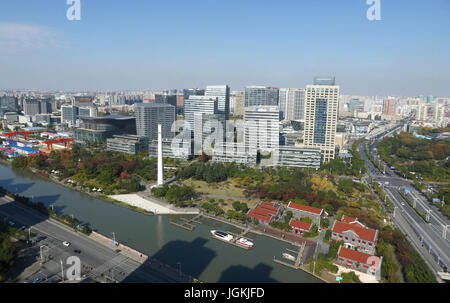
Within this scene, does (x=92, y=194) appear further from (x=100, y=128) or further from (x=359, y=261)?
(x=100, y=128)

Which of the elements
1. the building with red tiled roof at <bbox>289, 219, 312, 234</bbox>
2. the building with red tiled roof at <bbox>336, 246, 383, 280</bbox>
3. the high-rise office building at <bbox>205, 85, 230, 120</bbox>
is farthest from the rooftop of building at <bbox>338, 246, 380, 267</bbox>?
the high-rise office building at <bbox>205, 85, 230, 120</bbox>

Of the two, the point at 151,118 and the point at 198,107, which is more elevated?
the point at 198,107

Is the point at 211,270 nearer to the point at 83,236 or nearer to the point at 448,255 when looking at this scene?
the point at 83,236

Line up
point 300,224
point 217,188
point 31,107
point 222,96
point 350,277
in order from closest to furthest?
point 350,277, point 300,224, point 217,188, point 222,96, point 31,107

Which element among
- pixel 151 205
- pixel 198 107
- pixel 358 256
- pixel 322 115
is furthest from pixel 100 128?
pixel 358 256

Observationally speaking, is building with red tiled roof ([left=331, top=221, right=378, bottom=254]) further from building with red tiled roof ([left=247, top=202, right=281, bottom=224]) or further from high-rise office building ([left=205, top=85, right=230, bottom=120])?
high-rise office building ([left=205, top=85, right=230, bottom=120])

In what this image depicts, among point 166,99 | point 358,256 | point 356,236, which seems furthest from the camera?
point 166,99

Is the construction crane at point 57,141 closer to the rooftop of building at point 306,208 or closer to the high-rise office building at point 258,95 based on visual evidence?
the high-rise office building at point 258,95

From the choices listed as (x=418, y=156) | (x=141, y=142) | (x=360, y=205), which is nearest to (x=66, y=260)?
(x=360, y=205)
